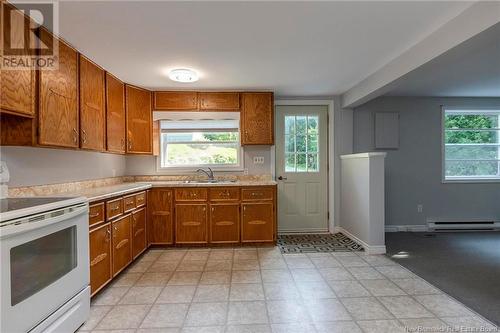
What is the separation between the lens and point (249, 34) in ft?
7.43

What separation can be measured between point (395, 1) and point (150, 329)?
9.23 ft

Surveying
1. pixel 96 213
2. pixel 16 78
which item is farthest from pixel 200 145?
pixel 16 78

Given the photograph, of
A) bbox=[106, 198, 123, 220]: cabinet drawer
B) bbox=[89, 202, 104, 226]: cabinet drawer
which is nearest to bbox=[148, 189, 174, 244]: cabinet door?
bbox=[106, 198, 123, 220]: cabinet drawer

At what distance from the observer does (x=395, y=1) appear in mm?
1827

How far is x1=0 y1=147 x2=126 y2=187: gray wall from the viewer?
2188 millimetres

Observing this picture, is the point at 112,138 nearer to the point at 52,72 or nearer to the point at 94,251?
the point at 52,72

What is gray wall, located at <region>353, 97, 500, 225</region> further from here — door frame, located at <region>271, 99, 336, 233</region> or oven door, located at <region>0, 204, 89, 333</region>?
oven door, located at <region>0, 204, 89, 333</region>

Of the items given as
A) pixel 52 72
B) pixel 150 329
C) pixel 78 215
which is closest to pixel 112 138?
pixel 52 72

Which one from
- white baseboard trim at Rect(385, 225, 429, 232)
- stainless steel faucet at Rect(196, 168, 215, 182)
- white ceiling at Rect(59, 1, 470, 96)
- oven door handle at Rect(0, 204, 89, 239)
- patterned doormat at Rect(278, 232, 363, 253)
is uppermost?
white ceiling at Rect(59, 1, 470, 96)

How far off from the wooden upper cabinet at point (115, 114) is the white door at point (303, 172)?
2.34 meters

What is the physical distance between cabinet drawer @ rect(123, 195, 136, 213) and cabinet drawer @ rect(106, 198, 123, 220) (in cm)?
9

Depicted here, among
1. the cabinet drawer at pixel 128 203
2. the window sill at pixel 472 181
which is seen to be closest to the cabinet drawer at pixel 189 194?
the cabinet drawer at pixel 128 203

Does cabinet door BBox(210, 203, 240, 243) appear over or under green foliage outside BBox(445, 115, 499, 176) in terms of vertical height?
under

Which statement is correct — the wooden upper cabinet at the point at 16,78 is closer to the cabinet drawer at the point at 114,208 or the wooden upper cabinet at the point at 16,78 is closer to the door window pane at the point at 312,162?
the cabinet drawer at the point at 114,208
